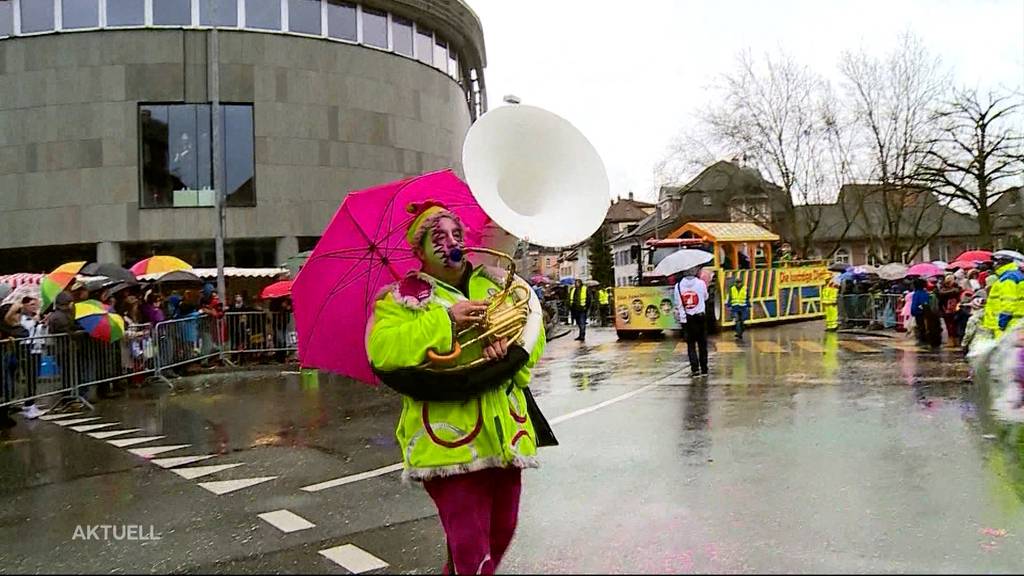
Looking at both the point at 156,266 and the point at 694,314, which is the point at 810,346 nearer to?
the point at 694,314

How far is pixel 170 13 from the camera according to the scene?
1176 inches

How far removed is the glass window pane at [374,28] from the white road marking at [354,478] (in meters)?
28.4

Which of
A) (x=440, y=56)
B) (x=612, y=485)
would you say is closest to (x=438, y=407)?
(x=612, y=485)

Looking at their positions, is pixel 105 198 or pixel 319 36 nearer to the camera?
pixel 105 198

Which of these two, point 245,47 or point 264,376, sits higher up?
point 245,47

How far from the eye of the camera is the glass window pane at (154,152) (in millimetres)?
29891

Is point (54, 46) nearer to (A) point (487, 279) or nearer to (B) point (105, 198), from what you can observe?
(B) point (105, 198)

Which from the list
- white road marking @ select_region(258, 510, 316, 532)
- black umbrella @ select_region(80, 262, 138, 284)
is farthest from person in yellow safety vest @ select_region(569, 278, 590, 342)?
white road marking @ select_region(258, 510, 316, 532)

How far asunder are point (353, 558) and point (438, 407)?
6.88ft

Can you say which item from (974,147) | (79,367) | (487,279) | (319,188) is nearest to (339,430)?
(79,367)

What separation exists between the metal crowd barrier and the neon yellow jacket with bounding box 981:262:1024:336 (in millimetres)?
11441

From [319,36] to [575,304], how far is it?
51.2ft

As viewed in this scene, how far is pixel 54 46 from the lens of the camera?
2947 cm

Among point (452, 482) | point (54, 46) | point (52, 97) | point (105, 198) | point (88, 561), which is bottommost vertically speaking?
point (88, 561)
